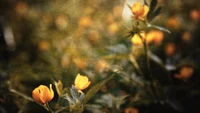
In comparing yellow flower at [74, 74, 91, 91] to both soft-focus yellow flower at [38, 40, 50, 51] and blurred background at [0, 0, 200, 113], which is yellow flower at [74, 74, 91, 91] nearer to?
blurred background at [0, 0, 200, 113]

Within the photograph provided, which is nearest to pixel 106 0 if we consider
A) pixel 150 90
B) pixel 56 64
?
pixel 56 64

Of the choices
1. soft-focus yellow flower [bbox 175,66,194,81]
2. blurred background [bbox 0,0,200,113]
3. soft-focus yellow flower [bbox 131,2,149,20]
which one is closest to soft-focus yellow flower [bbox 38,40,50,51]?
blurred background [bbox 0,0,200,113]

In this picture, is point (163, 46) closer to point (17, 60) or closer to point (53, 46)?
point (53, 46)

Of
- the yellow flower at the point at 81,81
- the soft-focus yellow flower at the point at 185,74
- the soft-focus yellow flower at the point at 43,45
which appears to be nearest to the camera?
the yellow flower at the point at 81,81

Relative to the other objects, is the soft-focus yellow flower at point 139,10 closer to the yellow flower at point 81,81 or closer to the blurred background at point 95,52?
the blurred background at point 95,52

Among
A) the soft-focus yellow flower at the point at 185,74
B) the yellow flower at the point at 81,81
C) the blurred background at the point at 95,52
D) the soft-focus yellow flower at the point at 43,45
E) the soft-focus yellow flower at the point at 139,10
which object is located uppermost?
the soft-focus yellow flower at the point at 139,10

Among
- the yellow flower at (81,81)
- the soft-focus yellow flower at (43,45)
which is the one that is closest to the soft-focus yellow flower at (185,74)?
the yellow flower at (81,81)

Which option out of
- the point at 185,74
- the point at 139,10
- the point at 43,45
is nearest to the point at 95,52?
the point at 43,45

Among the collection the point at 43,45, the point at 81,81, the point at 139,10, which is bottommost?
the point at 43,45

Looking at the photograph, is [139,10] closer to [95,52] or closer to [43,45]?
[95,52]

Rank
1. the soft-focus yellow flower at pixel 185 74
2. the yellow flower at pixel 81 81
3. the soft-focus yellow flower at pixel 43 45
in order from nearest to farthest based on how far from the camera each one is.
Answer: the yellow flower at pixel 81 81 → the soft-focus yellow flower at pixel 185 74 → the soft-focus yellow flower at pixel 43 45
